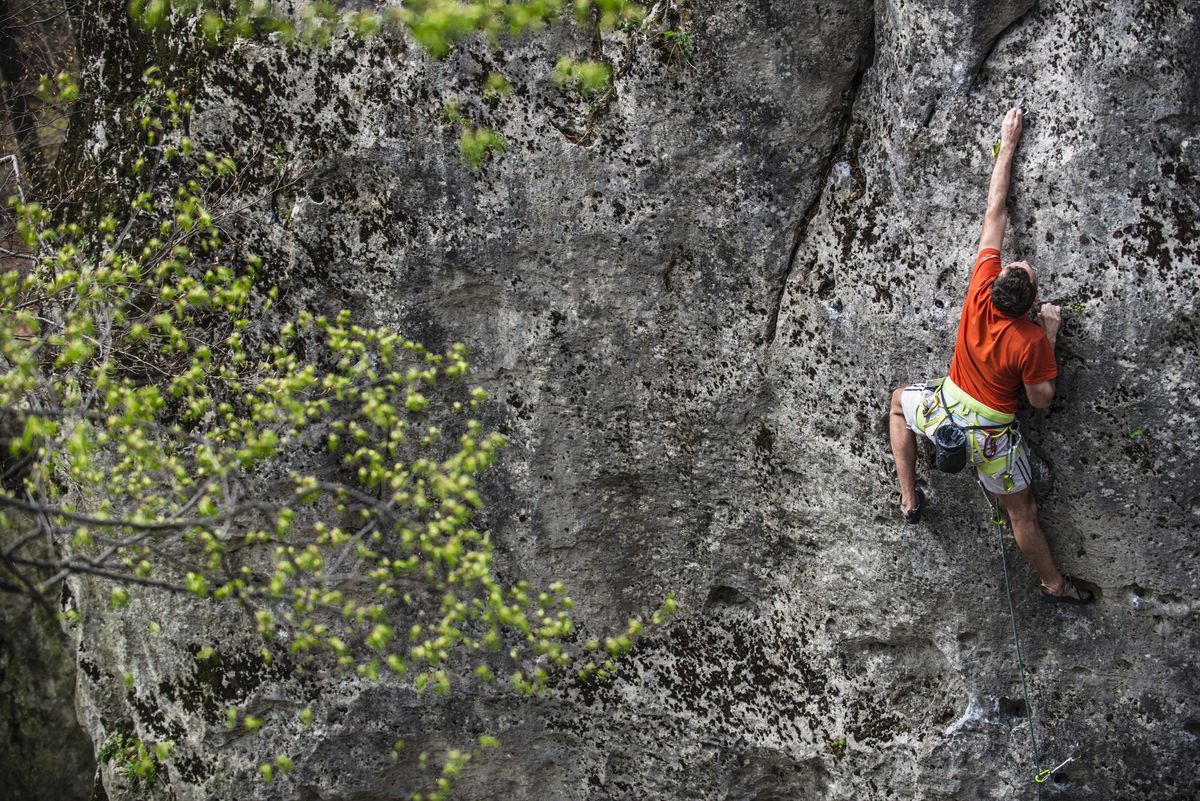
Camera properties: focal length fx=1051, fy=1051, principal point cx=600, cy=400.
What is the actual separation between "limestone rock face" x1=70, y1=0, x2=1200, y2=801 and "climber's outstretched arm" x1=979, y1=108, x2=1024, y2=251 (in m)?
0.11

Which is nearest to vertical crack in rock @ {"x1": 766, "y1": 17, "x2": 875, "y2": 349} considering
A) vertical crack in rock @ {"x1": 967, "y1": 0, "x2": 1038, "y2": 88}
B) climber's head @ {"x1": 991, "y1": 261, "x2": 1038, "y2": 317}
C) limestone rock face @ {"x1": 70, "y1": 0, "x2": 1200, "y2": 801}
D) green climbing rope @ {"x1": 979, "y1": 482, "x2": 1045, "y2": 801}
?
limestone rock face @ {"x1": 70, "y1": 0, "x2": 1200, "y2": 801}

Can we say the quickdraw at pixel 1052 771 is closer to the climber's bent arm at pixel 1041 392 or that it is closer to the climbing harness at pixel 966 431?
the climbing harness at pixel 966 431

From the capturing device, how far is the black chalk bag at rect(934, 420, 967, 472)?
6.28 metres

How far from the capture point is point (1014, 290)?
5.70 metres

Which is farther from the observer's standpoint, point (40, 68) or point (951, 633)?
point (40, 68)

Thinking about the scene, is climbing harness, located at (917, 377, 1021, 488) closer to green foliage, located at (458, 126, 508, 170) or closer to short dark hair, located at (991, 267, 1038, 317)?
short dark hair, located at (991, 267, 1038, 317)

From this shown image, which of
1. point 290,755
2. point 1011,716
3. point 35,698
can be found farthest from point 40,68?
point 1011,716

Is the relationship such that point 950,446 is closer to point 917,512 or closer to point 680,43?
point 917,512

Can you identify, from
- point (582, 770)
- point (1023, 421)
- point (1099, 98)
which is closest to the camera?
point (1099, 98)

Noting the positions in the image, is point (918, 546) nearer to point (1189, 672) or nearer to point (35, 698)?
point (1189, 672)

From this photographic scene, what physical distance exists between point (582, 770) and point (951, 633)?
3137mm

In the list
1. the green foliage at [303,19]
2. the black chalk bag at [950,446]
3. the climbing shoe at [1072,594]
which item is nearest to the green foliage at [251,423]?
the green foliage at [303,19]

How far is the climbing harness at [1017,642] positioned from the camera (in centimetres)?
669

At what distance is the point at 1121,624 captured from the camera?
21.7 feet
